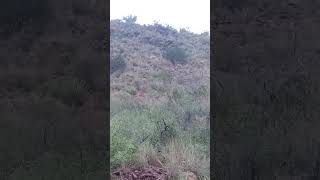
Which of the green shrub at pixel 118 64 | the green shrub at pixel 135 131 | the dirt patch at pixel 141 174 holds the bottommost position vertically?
the dirt patch at pixel 141 174

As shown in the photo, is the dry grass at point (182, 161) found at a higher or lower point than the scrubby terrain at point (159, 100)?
lower

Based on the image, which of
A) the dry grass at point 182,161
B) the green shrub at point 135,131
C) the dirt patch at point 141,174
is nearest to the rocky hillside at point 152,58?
the green shrub at point 135,131

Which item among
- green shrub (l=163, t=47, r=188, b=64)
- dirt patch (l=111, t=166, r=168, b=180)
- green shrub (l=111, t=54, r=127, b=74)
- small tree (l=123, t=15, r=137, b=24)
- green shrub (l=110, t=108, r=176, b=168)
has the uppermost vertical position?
small tree (l=123, t=15, r=137, b=24)
